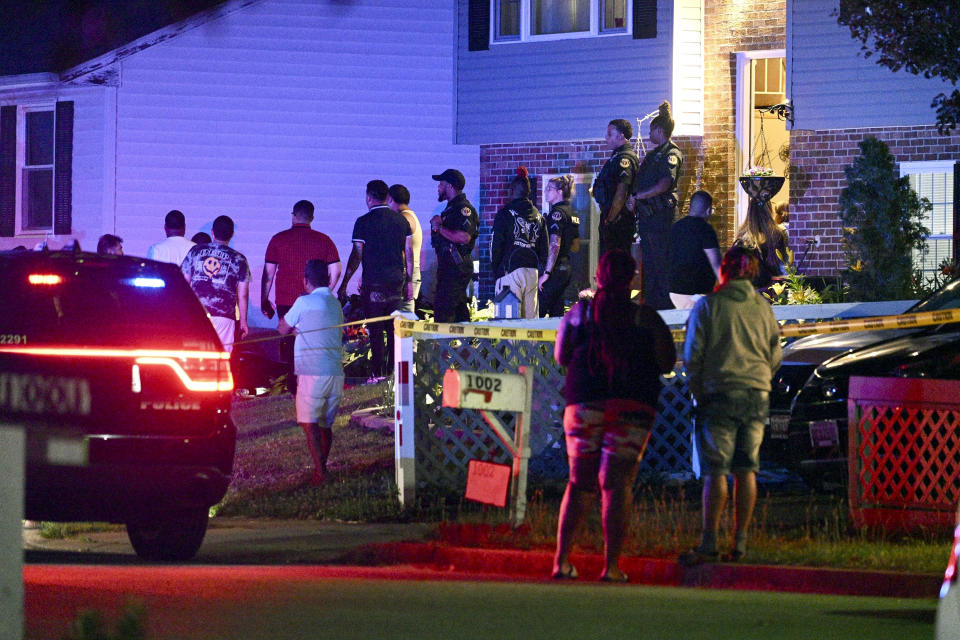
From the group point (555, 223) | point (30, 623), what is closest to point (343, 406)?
point (555, 223)

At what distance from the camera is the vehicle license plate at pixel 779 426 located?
12.6 metres

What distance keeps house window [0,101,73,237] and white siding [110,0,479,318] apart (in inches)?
54.8

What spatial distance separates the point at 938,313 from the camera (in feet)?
41.0

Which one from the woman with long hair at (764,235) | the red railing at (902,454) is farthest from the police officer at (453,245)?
the red railing at (902,454)

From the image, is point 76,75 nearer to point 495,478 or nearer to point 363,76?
point 363,76

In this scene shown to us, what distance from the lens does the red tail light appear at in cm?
919

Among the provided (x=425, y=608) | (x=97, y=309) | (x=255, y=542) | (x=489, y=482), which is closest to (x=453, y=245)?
(x=255, y=542)

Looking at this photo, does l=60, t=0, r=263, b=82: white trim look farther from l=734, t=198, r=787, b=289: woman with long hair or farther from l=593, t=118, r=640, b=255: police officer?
l=734, t=198, r=787, b=289: woman with long hair

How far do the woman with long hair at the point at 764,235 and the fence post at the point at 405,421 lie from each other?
29.1 ft

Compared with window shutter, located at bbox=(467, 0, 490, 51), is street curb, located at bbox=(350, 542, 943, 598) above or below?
below

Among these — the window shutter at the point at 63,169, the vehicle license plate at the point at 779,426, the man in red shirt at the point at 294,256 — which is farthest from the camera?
the window shutter at the point at 63,169

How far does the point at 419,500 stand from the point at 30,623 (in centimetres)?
548

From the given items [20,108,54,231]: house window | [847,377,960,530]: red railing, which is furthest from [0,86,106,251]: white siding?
[847,377,960,530]: red railing

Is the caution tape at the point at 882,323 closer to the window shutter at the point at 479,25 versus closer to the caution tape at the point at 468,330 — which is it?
the caution tape at the point at 468,330
